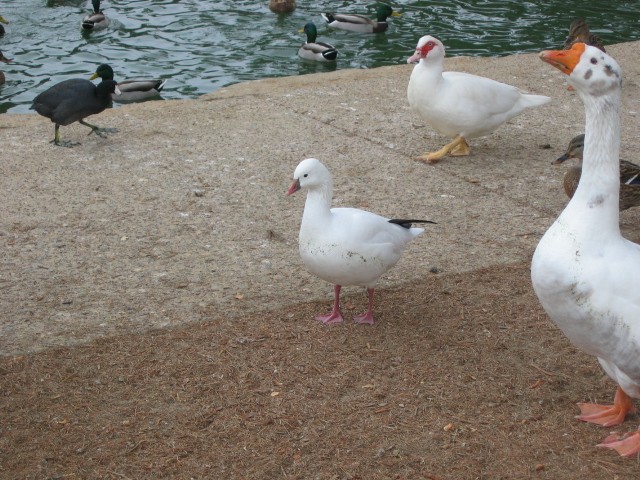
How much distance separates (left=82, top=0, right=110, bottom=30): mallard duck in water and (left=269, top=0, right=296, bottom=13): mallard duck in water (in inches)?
125

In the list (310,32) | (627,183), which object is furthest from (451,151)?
(310,32)

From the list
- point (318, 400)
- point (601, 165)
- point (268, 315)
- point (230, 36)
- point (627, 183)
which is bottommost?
point (230, 36)

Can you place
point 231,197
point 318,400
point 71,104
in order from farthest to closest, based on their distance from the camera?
point 71,104 → point 231,197 → point 318,400

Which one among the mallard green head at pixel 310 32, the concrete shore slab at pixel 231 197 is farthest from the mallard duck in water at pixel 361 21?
the concrete shore slab at pixel 231 197

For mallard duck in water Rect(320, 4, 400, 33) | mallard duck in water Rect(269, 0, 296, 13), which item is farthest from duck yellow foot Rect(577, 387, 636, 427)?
mallard duck in water Rect(269, 0, 296, 13)

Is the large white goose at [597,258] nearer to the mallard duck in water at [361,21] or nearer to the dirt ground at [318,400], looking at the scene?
the dirt ground at [318,400]

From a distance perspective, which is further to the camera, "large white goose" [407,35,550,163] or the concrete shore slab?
"large white goose" [407,35,550,163]

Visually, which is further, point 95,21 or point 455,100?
point 95,21

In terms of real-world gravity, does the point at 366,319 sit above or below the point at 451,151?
above

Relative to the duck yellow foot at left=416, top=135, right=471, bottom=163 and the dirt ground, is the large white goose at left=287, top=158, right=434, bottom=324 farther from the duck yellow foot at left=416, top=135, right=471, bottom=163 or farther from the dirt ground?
the duck yellow foot at left=416, top=135, right=471, bottom=163

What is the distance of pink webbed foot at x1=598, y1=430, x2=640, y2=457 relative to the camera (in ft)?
13.1

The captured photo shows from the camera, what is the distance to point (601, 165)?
160 inches

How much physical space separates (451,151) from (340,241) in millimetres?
3407

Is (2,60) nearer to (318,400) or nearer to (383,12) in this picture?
(383,12)
